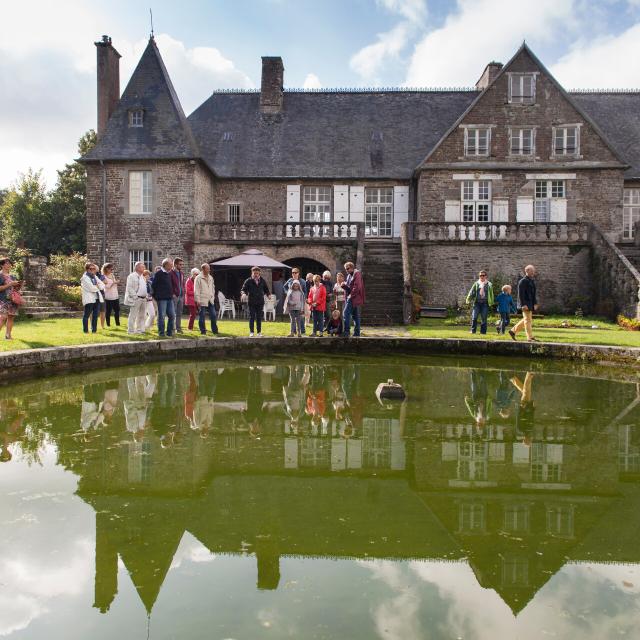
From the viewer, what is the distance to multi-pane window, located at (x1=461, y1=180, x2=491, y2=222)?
23.8m

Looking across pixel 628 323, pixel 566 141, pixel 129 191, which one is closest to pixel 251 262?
pixel 129 191

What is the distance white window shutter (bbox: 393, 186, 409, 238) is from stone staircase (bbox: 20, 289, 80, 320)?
1232 cm

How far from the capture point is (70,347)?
10273 mm

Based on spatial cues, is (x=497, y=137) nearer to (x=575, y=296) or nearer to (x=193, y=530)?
(x=575, y=296)

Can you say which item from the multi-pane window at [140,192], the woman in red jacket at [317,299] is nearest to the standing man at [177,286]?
the woman in red jacket at [317,299]

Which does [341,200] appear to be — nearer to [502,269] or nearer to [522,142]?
[502,269]

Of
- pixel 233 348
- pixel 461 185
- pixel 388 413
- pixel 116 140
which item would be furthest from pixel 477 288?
pixel 116 140

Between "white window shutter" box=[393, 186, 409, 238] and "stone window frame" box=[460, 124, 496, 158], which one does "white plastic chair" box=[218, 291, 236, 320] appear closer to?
"white window shutter" box=[393, 186, 409, 238]

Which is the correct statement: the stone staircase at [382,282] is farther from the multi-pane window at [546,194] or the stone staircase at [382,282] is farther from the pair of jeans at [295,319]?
the multi-pane window at [546,194]

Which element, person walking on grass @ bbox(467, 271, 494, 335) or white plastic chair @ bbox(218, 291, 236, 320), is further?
white plastic chair @ bbox(218, 291, 236, 320)

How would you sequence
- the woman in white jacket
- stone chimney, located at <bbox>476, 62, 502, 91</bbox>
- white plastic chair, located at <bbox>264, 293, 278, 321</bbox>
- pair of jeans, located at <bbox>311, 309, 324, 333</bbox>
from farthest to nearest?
stone chimney, located at <bbox>476, 62, 502, 91</bbox> < white plastic chair, located at <bbox>264, 293, 278, 321</bbox> < pair of jeans, located at <bbox>311, 309, 324, 333</bbox> < the woman in white jacket

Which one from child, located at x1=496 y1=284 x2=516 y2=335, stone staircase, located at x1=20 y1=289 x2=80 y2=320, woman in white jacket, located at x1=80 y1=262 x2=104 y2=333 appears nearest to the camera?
woman in white jacket, located at x1=80 y1=262 x2=104 y2=333

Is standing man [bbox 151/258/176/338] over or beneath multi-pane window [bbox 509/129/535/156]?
beneath

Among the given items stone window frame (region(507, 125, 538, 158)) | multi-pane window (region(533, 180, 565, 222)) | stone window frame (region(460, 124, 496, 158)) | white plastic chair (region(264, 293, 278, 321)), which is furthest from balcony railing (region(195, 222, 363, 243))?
multi-pane window (region(533, 180, 565, 222))
